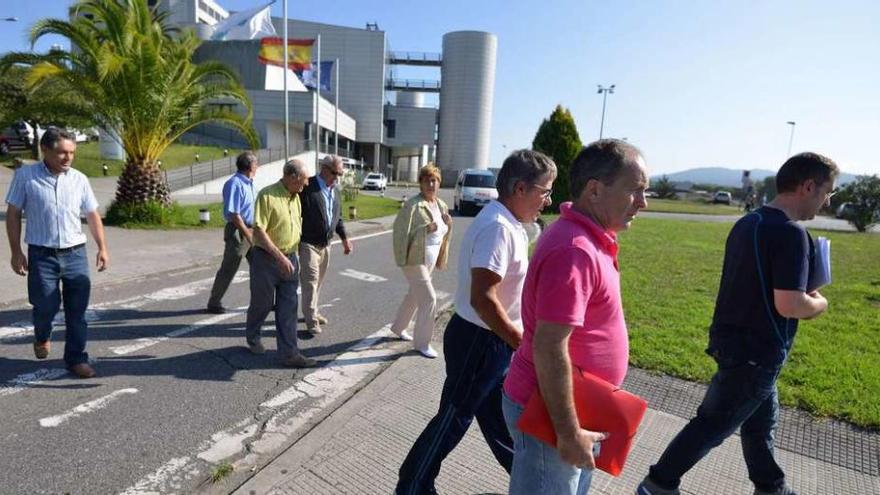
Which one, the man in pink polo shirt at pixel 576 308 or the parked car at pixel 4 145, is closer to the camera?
the man in pink polo shirt at pixel 576 308

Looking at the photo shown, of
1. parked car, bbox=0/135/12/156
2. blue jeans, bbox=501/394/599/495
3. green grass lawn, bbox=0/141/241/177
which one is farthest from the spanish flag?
blue jeans, bbox=501/394/599/495

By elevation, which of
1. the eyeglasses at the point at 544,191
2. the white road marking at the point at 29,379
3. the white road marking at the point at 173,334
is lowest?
the white road marking at the point at 173,334

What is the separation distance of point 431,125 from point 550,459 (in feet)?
234

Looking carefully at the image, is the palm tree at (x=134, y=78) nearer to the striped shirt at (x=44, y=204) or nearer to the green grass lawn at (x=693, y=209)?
the striped shirt at (x=44, y=204)

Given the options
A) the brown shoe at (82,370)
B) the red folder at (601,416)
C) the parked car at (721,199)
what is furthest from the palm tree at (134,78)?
the parked car at (721,199)

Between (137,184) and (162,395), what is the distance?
10.9 meters

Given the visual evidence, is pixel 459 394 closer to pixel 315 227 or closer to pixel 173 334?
pixel 315 227

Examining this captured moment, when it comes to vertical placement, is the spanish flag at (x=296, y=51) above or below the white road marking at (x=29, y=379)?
above

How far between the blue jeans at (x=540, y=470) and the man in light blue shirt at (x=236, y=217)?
4028 mm

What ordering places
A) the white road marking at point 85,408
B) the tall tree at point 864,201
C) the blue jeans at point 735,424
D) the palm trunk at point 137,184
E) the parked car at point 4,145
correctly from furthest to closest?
the parked car at point 4,145, the tall tree at point 864,201, the palm trunk at point 137,184, the white road marking at point 85,408, the blue jeans at point 735,424

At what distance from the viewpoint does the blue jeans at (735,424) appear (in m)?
2.42

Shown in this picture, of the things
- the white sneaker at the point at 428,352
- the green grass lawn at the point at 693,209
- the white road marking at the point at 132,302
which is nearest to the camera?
the white sneaker at the point at 428,352

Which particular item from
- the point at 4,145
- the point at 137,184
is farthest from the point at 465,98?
the point at 137,184

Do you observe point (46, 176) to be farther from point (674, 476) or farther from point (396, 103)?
point (396, 103)
